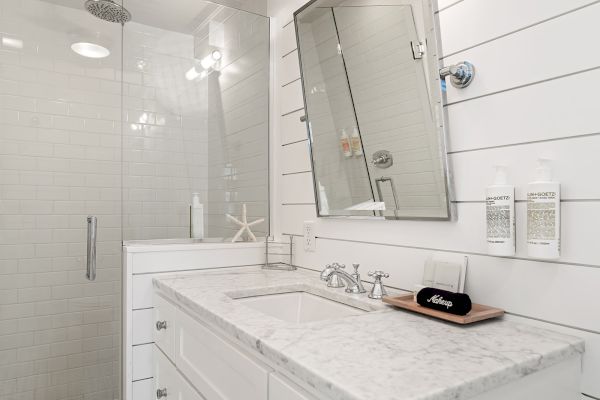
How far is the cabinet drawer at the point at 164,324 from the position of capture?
4.60ft

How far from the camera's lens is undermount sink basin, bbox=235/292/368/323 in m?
1.38

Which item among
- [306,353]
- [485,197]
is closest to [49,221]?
[306,353]

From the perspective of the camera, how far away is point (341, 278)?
140cm

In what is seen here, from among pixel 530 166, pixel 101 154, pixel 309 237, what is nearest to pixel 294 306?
pixel 309 237

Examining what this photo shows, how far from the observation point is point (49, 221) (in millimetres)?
2238

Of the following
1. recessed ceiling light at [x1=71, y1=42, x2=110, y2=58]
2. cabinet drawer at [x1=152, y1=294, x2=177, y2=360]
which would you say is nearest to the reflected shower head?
recessed ceiling light at [x1=71, y1=42, x2=110, y2=58]

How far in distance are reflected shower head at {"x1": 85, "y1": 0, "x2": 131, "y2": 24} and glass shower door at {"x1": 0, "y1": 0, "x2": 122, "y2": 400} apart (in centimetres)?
8

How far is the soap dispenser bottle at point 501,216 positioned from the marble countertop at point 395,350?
0.18 metres

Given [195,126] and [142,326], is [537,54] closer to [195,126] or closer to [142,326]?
[195,126]

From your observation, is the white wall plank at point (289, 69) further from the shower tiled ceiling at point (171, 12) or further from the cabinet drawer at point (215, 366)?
the cabinet drawer at point (215, 366)

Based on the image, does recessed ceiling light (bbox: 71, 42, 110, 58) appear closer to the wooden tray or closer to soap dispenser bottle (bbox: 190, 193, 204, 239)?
soap dispenser bottle (bbox: 190, 193, 204, 239)

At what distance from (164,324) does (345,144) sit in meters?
0.94

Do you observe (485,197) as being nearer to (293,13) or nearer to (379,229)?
(379,229)

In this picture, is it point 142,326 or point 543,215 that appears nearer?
point 543,215
